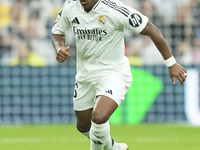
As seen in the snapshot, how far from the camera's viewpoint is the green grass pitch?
6844mm

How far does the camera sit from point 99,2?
16.3 feet

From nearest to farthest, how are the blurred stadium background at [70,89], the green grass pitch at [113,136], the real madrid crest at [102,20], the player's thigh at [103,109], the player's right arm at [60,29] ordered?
the player's thigh at [103,109], the real madrid crest at [102,20], the player's right arm at [60,29], the green grass pitch at [113,136], the blurred stadium background at [70,89]

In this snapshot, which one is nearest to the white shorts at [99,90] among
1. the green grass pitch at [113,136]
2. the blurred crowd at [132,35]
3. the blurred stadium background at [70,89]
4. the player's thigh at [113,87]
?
the player's thigh at [113,87]

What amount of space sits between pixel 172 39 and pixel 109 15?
17.9 feet

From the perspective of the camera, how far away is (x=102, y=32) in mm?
4930

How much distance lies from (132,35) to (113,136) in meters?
2.96

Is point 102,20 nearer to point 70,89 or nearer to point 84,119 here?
point 84,119

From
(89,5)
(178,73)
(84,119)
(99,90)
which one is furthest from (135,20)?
(84,119)

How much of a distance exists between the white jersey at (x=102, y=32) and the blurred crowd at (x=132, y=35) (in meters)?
4.72

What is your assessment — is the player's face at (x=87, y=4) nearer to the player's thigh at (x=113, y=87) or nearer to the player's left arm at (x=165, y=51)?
the player's left arm at (x=165, y=51)

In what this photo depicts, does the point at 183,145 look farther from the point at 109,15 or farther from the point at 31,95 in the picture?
the point at 31,95

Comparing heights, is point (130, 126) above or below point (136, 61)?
below

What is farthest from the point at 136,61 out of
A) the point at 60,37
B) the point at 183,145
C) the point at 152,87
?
the point at 60,37

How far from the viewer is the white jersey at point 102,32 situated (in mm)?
4863
